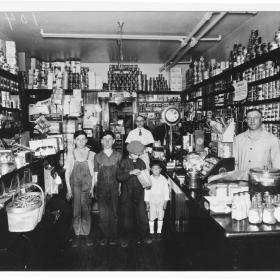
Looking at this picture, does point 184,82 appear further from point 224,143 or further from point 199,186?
point 199,186

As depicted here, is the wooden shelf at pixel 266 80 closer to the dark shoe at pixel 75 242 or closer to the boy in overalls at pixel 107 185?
the boy in overalls at pixel 107 185

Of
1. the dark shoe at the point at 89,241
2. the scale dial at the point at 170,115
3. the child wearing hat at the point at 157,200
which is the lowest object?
the dark shoe at the point at 89,241

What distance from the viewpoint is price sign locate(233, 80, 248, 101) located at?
461 cm

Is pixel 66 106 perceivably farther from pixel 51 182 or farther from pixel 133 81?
pixel 51 182

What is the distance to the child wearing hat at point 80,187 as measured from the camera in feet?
12.5

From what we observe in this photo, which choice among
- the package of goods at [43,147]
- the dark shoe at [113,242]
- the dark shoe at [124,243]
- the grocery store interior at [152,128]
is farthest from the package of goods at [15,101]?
the dark shoe at [124,243]

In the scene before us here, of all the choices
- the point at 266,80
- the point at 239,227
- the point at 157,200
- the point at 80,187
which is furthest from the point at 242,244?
the point at 266,80

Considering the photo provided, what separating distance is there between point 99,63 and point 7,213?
6502 mm

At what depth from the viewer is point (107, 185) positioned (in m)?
3.72

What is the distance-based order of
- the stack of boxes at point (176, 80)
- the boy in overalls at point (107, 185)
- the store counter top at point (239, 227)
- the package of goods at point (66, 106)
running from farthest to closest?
the stack of boxes at point (176, 80)
the package of goods at point (66, 106)
the boy in overalls at point (107, 185)
the store counter top at point (239, 227)

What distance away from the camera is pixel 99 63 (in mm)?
8820

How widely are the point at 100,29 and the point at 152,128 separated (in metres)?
3.46

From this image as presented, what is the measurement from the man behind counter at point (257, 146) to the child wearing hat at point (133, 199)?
1255 mm

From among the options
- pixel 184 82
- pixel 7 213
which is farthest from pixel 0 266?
pixel 184 82
